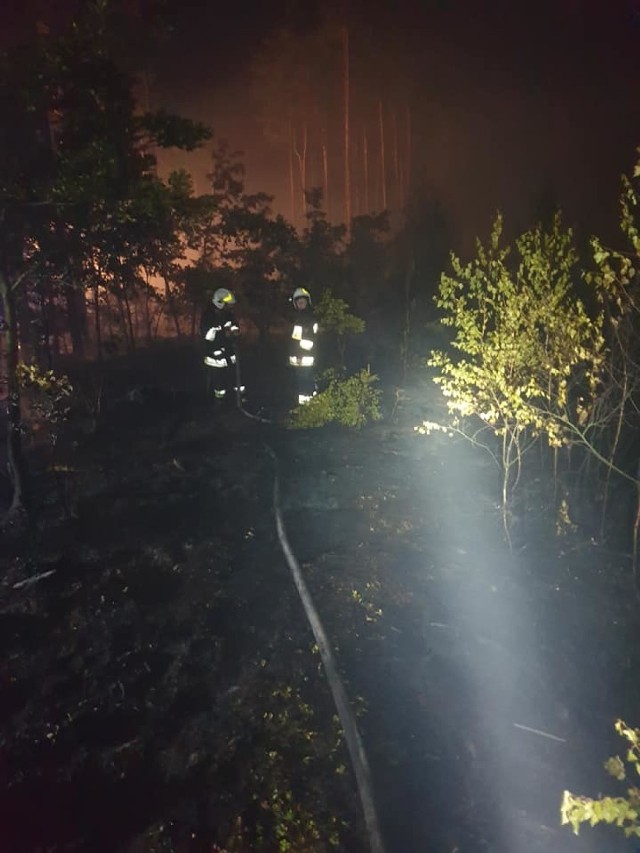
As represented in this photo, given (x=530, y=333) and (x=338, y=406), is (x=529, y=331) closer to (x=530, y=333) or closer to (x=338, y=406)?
(x=530, y=333)

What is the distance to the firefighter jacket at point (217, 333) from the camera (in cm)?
1192

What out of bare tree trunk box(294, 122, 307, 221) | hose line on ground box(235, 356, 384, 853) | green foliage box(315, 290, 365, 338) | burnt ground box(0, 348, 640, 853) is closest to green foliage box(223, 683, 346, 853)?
burnt ground box(0, 348, 640, 853)

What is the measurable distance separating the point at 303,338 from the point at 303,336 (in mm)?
48

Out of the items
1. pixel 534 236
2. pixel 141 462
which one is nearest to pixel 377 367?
pixel 141 462

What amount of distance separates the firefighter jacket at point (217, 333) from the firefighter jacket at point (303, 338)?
1.43m

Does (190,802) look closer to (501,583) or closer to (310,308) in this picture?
(501,583)

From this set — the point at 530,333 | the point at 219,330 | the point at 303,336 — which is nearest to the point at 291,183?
the point at 303,336

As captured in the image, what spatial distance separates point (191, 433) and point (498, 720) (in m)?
9.69

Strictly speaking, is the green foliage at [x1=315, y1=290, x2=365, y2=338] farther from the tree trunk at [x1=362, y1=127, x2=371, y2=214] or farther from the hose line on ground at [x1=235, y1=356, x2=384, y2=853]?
the tree trunk at [x1=362, y1=127, x2=371, y2=214]

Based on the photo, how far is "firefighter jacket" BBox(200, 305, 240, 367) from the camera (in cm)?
1192

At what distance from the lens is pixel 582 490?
8.45m

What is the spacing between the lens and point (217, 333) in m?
12.0

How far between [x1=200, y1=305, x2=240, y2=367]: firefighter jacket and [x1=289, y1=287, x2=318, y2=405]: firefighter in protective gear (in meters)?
1.46

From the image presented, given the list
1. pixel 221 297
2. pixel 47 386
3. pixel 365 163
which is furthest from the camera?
pixel 365 163
